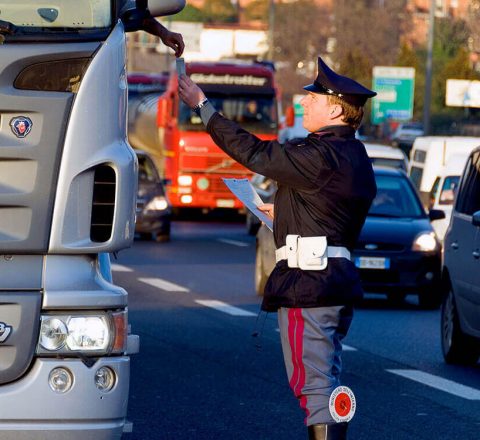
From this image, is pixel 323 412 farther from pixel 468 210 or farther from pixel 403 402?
pixel 468 210

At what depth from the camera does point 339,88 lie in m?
7.54

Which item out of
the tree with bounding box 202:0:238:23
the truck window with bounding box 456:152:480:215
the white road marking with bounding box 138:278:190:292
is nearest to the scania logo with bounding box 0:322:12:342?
the truck window with bounding box 456:152:480:215

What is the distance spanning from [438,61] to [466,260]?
7466 centimetres

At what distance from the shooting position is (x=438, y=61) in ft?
287

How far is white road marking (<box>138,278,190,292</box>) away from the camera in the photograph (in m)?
21.1

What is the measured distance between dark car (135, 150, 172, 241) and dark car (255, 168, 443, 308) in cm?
1023

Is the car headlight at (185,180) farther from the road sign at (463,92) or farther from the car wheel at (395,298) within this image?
the car wheel at (395,298)

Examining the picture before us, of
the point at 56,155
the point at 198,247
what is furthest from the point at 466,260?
the point at 198,247

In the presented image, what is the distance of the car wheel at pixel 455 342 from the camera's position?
1396 cm

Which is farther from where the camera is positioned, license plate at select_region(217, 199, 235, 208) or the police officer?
license plate at select_region(217, 199, 235, 208)

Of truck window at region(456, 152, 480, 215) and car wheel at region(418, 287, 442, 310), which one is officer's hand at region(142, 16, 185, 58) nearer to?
truck window at region(456, 152, 480, 215)

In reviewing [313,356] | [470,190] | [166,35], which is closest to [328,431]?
[313,356]

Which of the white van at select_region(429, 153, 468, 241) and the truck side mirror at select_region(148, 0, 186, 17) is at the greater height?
the truck side mirror at select_region(148, 0, 186, 17)

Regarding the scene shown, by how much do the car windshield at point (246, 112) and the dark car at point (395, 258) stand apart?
17.2 meters
